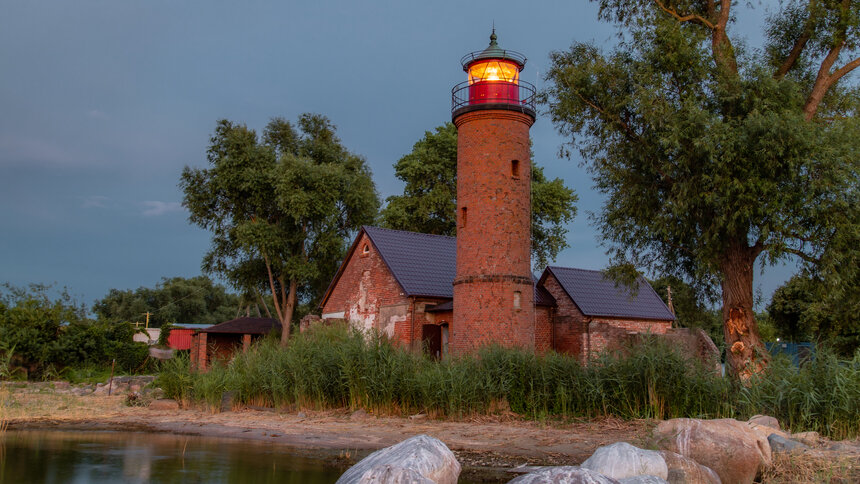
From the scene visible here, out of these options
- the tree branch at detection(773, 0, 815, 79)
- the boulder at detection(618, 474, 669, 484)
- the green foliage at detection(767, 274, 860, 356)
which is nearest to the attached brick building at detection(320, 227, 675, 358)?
the green foliage at detection(767, 274, 860, 356)

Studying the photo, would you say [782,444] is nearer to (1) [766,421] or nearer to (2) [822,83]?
(1) [766,421]

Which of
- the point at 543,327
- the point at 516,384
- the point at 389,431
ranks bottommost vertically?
the point at 389,431

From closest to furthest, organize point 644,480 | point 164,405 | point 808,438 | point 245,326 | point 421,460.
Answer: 1. point 644,480
2. point 421,460
3. point 808,438
4. point 164,405
5. point 245,326

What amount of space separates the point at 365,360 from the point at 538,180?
2347 centimetres

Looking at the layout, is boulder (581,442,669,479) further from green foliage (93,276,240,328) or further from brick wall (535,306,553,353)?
green foliage (93,276,240,328)

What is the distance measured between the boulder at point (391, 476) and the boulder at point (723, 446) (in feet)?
11.8

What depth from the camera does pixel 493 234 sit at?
18609 mm

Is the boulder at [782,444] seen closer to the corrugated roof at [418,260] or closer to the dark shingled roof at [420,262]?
the dark shingled roof at [420,262]

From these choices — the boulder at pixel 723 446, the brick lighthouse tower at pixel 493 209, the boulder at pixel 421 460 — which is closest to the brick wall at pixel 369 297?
the brick lighthouse tower at pixel 493 209

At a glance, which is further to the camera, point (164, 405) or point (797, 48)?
point (164, 405)

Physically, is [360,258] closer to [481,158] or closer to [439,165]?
[481,158]

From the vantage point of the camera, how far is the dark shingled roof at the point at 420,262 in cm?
2322

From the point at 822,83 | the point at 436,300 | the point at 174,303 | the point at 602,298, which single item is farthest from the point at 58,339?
the point at 174,303

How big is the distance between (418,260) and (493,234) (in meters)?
6.58
